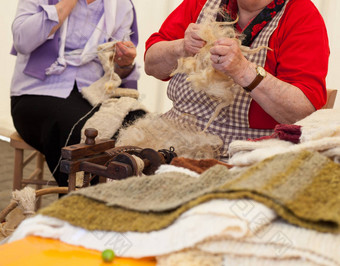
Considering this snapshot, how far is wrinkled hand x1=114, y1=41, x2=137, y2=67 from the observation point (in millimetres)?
2007

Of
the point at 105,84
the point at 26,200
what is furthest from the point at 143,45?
the point at 26,200

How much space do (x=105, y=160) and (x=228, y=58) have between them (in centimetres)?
45

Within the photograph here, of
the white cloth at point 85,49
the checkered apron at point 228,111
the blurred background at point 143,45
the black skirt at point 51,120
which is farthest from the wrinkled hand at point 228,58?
the blurred background at point 143,45

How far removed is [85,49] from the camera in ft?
6.98

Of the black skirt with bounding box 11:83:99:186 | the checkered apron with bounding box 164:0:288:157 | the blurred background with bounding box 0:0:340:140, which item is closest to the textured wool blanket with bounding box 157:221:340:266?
the checkered apron with bounding box 164:0:288:157

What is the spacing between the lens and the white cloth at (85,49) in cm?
208

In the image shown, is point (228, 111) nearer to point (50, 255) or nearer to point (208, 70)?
point (208, 70)

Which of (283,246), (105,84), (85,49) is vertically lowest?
(105,84)

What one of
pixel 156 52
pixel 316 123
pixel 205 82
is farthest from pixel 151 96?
pixel 316 123

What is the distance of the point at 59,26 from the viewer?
206 cm

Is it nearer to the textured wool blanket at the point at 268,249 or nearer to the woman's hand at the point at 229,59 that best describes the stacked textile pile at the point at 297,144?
the textured wool blanket at the point at 268,249

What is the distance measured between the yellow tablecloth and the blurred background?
1.98m

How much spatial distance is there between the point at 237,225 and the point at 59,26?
5.70ft

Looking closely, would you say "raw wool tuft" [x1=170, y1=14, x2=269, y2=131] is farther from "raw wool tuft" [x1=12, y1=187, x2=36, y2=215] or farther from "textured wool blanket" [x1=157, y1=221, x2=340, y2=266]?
"textured wool blanket" [x1=157, y1=221, x2=340, y2=266]
